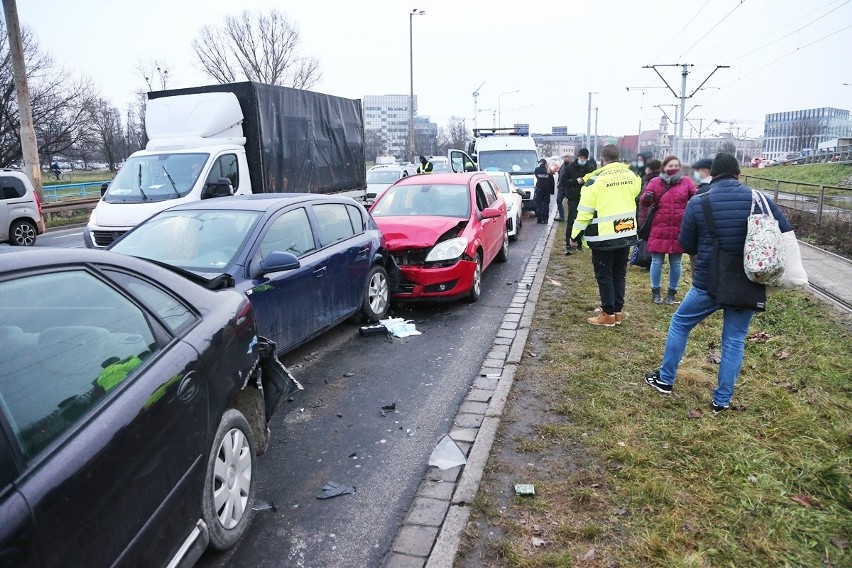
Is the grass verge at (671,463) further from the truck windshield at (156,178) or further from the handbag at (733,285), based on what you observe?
the truck windshield at (156,178)

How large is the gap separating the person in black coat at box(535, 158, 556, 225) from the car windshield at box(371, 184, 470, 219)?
7831 millimetres

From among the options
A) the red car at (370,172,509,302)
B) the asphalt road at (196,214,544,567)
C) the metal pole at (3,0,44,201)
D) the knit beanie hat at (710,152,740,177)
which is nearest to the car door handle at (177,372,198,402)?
the asphalt road at (196,214,544,567)

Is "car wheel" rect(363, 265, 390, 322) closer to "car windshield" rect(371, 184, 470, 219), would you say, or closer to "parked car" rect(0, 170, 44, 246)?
"car windshield" rect(371, 184, 470, 219)

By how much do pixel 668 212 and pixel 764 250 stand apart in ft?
12.0

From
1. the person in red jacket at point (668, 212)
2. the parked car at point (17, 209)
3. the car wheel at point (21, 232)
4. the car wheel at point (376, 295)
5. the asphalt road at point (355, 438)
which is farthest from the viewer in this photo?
the car wheel at point (21, 232)

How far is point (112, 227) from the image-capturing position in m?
9.77

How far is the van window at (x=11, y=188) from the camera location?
49.5ft

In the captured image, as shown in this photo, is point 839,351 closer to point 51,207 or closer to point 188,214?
point 188,214

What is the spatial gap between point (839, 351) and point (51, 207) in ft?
80.9

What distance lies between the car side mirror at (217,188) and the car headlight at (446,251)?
4.41m

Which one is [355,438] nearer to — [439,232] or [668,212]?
[439,232]

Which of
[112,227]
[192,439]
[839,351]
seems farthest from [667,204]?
[112,227]

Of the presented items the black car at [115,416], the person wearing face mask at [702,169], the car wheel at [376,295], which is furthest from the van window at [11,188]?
the person wearing face mask at [702,169]

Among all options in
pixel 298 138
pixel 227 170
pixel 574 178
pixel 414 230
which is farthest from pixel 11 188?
pixel 574 178
